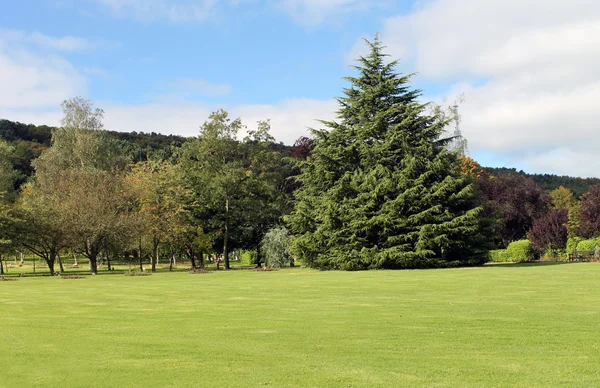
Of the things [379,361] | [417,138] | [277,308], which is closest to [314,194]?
[417,138]

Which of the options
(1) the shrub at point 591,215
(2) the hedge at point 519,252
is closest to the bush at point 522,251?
(2) the hedge at point 519,252

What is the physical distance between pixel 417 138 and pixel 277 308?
32.1 m

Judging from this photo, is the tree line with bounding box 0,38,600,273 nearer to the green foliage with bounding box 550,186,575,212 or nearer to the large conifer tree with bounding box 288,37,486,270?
the large conifer tree with bounding box 288,37,486,270

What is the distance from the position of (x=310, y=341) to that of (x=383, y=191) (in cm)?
3296

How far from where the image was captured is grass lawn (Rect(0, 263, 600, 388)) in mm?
8133

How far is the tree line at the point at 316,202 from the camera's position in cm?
4259

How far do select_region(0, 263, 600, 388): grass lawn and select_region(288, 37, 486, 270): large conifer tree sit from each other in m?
23.1

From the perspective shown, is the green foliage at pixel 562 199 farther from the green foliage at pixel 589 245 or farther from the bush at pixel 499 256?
the green foliage at pixel 589 245

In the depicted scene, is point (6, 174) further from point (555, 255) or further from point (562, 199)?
point (562, 199)

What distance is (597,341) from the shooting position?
33.6 feet

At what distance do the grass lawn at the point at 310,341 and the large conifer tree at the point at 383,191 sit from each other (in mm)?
23058

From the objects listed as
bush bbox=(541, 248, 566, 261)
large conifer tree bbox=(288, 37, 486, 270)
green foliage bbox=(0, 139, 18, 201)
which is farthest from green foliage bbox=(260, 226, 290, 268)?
green foliage bbox=(0, 139, 18, 201)

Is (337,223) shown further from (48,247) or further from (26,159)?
(26,159)

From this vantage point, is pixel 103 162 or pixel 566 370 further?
pixel 103 162
